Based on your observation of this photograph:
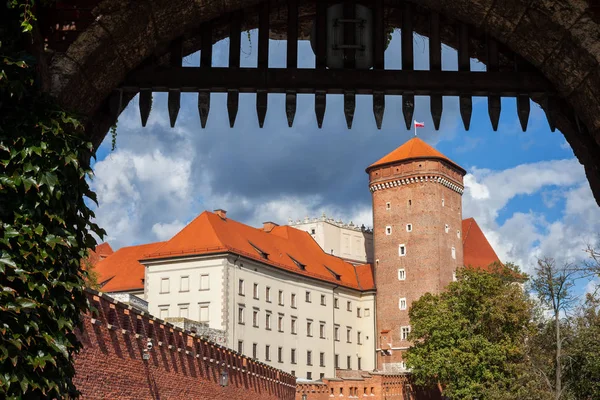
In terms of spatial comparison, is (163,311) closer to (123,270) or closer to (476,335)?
→ (123,270)

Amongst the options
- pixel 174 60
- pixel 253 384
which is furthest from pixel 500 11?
pixel 253 384

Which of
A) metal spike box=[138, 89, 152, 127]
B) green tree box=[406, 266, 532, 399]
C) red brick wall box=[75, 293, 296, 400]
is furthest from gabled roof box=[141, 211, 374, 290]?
metal spike box=[138, 89, 152, 127]

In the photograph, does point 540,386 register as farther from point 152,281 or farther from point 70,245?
point 70,245

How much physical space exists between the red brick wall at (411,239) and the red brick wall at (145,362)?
31625 millimetres

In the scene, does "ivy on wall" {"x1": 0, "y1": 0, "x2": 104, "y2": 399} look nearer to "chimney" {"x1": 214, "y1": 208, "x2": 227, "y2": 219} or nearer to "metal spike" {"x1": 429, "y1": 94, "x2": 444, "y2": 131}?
"metal spike" {"x1": 429, "y1": 94, "x2": 444, "y2": 131}

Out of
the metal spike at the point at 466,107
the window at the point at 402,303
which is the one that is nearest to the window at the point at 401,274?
the window at the point at 402,303

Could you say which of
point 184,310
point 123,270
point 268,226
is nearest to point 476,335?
point 184,310

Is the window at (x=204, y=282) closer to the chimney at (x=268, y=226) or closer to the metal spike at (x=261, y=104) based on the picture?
the chimney at (x=268, y=226)

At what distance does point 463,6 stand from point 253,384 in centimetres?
2129

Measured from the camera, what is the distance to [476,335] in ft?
140

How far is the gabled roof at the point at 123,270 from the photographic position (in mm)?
56419

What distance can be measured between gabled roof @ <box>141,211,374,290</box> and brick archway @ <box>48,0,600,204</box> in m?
42.9

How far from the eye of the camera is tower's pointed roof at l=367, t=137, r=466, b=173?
58.3 meters

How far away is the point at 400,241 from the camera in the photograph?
56.8 meters
